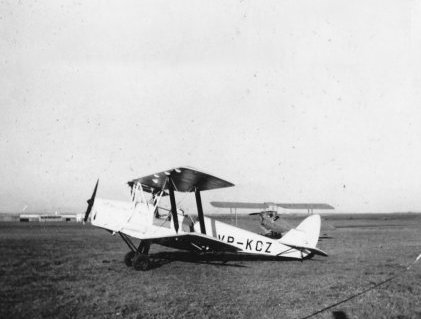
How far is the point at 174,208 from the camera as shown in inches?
393

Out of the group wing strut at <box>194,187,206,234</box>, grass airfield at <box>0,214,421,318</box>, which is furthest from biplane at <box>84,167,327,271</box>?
grass airfield at <box>0,214,421,318</box>

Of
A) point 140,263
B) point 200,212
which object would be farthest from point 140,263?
point 200,212

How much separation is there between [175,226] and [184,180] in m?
1.23

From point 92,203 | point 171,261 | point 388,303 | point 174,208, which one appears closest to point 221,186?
point 174,208

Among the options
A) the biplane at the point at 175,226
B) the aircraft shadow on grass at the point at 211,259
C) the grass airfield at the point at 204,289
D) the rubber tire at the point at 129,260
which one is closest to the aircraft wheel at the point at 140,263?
the biplane at the point at 175,226

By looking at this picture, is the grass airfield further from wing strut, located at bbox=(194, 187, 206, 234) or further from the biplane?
wing strut, located at bbox=(194, 187, 206, 234)

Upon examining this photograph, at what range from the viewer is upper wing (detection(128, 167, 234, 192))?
9.19m

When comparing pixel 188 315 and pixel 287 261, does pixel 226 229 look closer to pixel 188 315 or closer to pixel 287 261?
pixel 287 261

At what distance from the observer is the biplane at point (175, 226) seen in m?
9.63

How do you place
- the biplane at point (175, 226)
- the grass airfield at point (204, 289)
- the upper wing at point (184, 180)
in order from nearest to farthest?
the grass airfield at point (204, 289) < the upper wing at point (184, 180) < the biplane at point (175, 226)

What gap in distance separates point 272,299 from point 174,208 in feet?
13.9

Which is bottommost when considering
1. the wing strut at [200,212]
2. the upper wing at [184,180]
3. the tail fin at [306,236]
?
the tail fin at [306,236]

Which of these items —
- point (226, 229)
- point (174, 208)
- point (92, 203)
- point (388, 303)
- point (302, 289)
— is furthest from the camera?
point (226, 229)

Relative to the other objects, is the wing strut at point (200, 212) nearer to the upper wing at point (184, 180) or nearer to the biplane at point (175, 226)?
the biplane at point (175, 226)
